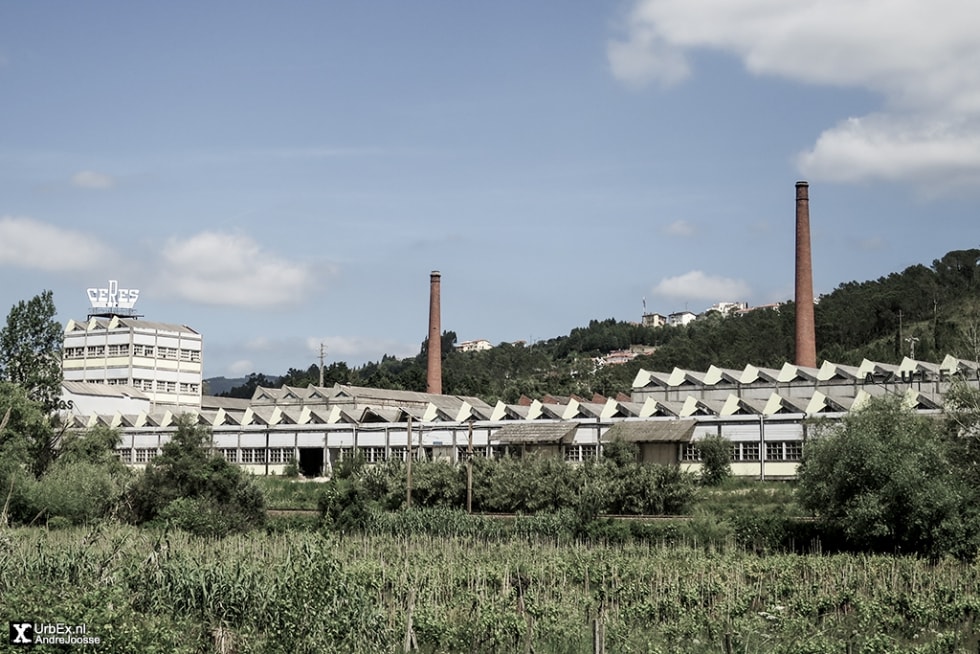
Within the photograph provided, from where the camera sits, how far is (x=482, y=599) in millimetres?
23859

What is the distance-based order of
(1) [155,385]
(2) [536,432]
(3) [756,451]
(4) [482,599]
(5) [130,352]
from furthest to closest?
(1) [155,385] → (5) [130,352] → (2) [536,432] → (3) [756,451] → (4) [482,599]

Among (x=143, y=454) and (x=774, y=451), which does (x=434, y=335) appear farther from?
(x=774, y=451)

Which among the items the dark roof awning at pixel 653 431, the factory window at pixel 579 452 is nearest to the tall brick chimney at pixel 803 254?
the dark roof awning at pixel 653 431

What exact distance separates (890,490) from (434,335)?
54227 millimetres

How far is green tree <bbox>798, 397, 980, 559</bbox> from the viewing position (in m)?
32.6

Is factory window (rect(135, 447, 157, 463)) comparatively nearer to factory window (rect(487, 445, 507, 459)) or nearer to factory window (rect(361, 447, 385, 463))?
factory window (rect(361, 447, 385, 463))

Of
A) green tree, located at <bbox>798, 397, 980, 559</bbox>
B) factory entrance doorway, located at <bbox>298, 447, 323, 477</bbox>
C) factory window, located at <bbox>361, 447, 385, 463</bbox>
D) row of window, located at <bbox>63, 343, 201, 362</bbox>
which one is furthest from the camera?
row of window, located at <bbox>63, 343, 201, 362</bbox>

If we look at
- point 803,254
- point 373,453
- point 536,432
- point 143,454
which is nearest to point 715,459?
point 536,432

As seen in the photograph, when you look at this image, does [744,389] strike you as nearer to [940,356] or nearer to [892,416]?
[940,356]

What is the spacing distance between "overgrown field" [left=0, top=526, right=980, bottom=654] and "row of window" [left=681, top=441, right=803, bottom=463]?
2190 centimetres

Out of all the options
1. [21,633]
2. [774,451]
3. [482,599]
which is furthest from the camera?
[774,451]

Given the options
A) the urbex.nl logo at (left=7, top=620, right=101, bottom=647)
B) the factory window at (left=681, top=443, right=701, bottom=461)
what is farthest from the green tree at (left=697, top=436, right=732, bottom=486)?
the urbex.nl logo at (left=7, top=620, right=101, bottom=647)

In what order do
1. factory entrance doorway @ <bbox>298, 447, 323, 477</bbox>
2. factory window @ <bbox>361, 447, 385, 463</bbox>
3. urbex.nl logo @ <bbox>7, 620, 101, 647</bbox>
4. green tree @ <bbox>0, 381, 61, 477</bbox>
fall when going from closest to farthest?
urbex.nl logo @ <bbox>7, 620, 101, 647</bbox>, green tree @ <bbox>0, 381, 61, 477</bbox>, factory window @ <bbox>361, 447, 385, 463</bbox>, factory entrance doorway @ <bbox>298, 447, 323, 477</bbox>

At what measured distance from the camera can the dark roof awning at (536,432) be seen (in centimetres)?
5897
